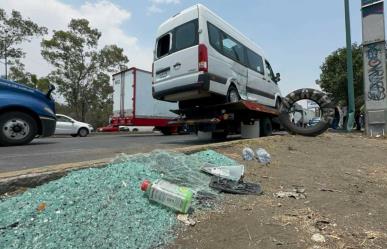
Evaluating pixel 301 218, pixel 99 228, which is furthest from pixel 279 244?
pixel 99 228

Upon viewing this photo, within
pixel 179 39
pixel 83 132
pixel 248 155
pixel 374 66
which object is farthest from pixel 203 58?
pixel 83 132

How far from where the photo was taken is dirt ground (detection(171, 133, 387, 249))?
2.84 metres

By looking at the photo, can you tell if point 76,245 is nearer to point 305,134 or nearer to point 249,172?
point 249,172

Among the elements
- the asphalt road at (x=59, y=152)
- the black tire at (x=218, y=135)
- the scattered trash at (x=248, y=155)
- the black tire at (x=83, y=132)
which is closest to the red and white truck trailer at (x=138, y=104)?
the black tire at (x=83, y=132)

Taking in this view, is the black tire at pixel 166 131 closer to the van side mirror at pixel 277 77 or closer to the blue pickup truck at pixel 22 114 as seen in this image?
the van side mirror at pixel 277 77

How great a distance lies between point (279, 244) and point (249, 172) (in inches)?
74.3

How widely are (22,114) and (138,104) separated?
962cm

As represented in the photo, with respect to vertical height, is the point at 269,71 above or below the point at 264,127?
above

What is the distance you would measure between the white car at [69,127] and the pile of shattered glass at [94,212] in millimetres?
18098

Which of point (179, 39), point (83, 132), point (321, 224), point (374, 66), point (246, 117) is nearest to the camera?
point (321, 224)

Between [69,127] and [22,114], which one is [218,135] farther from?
[69,127]

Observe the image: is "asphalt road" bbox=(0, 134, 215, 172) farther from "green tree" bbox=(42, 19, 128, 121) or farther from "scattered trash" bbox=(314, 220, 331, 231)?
"green tree" bbox=(42, 19, 128, 121)

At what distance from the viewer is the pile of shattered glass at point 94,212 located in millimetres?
2629

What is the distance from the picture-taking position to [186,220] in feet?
9.91
